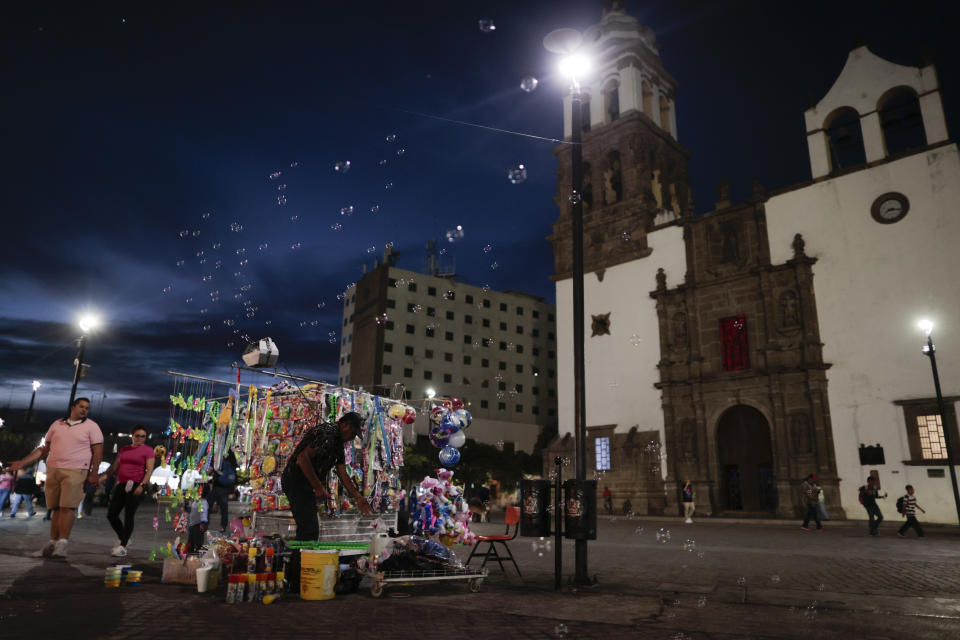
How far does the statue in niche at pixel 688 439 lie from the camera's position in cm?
2825

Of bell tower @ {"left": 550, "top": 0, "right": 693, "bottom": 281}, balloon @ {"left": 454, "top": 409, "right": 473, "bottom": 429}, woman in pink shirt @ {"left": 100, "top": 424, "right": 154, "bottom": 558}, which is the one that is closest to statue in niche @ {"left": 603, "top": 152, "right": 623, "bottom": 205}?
bell tower @ {"left": 550, "top": 0, "right": 693, "bottom": 281}

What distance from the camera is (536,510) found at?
7.36m

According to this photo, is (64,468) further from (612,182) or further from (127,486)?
(612,182)

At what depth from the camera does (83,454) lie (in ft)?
25.5

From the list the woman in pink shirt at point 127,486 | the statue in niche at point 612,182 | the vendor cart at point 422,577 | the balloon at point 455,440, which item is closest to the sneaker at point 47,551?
the woman in pink shirt at point 127,486

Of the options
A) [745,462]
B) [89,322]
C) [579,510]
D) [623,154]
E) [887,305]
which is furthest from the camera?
[623,154]

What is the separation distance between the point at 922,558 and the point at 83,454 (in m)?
13.5

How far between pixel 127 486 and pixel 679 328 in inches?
1059

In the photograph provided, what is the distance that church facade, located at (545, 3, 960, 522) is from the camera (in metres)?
23.6

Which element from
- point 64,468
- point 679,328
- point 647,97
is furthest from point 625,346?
point 64,468

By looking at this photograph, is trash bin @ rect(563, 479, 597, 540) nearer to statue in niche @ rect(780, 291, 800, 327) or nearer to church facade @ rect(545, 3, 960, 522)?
church facade @ rect(545, 3, 960, 522)

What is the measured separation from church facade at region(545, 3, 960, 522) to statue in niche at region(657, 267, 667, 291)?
9 cm

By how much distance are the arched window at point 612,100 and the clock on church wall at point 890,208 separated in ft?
59.1

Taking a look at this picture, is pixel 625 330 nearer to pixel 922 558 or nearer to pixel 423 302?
pixel 922 558
